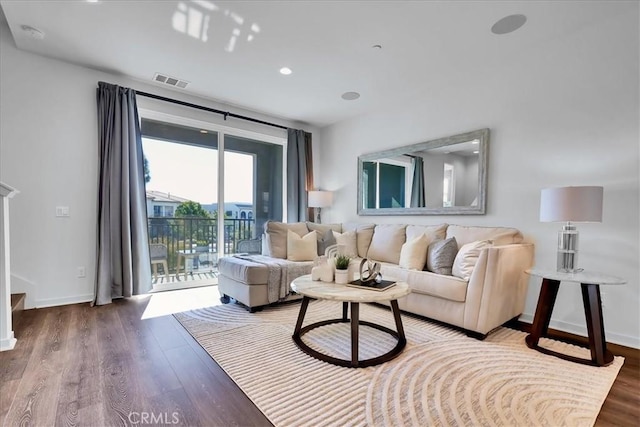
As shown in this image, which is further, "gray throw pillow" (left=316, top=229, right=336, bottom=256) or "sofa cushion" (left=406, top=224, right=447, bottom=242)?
"gray throw pillow" (left=316, top=229, right=336, bottom=256)

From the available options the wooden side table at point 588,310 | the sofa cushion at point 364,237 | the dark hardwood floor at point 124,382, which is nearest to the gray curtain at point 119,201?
the dark hardwood floor at point 124,382

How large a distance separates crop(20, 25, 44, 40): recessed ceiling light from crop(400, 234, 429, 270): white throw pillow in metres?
4.01

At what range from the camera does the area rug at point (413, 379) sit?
152 centimetres

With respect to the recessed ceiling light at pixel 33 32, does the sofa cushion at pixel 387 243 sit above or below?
below

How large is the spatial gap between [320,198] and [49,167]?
10.9 ft

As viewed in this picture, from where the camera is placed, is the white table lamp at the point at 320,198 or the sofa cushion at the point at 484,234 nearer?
the sofa cushion at the point at 484,234

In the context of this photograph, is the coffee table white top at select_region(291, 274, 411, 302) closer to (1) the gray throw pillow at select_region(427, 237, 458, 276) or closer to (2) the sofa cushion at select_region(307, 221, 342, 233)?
(1) the gray throw pillow at select_region(427, 237, 458, 276)

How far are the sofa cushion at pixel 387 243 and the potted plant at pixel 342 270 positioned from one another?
1.46 metres

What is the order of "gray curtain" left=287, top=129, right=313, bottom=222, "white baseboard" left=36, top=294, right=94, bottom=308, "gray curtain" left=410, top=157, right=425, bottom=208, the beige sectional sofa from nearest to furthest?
the beige sectional sofa, "white baseboard" left=36, top=294, right=94, bottom=308, "gray curtain" left=410, top=157, right=425, bottom=208, "gray curtain" left=287, top=129, right=313, bottom=222

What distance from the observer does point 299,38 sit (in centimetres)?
270

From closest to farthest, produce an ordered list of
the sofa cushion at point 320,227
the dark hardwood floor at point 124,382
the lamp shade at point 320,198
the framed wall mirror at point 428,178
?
1. the dark hardwood floor at point 124,382
2. the framed wall mirror at point 428,178
3. the sofa cushion at point 320,227
4. the lamp shade at point 320,198

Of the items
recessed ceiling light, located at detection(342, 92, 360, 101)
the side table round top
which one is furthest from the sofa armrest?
recessed ceiling light, located at detection(342, 92, 360, 101)

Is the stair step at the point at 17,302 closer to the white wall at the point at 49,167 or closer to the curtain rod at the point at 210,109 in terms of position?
the white wall at the point at 49,167

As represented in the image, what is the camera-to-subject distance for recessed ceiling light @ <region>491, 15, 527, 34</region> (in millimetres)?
2393
